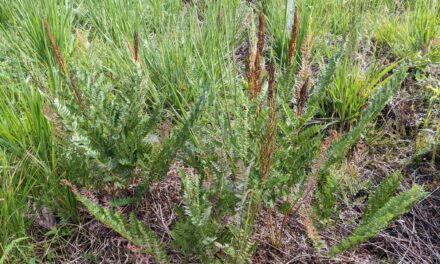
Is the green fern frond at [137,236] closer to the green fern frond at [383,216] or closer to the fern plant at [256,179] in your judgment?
the fern plant at [256,179]

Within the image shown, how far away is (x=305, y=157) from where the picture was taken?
1.28 meters

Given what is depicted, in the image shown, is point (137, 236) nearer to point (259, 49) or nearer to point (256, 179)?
point (256, 179)

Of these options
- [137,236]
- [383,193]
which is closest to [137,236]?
[137,236]

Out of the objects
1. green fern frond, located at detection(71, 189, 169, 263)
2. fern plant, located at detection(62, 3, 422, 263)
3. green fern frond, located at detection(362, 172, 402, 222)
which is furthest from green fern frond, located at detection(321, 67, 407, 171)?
green fern frond, located at detection(71, 189, 169, 263)

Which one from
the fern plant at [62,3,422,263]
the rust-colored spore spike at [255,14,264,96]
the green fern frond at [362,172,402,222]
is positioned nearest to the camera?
the rust-colored spore spike at [255,14,264,96]

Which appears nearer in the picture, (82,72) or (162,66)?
(82,72)

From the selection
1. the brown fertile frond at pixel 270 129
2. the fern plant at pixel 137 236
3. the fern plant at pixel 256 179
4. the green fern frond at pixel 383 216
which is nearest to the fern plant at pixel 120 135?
the fern plant at pixel 256 179

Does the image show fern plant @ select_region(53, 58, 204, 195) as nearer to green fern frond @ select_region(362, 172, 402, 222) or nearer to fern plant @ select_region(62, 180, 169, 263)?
fern plant @ select_region(62, 180, 169, 263)

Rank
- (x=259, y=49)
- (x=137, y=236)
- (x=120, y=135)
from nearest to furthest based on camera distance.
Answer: (x=259, y=49) → (x=137, y=236) → (x=120, y=135)

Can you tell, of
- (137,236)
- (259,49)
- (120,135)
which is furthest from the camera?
(120,135)

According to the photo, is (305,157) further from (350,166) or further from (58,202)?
(58,202)

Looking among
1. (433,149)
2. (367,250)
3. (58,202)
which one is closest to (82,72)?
(58,202)

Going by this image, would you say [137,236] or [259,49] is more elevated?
[259,49]

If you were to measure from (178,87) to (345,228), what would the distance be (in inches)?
37.1
